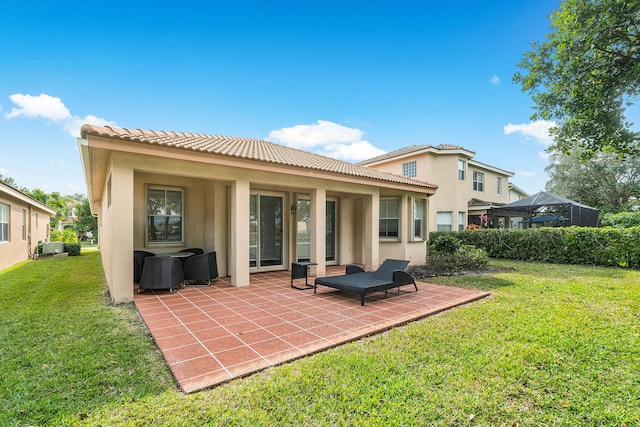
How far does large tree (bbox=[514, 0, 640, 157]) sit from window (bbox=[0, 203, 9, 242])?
20921 millimetres

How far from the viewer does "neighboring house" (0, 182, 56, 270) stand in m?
13.0

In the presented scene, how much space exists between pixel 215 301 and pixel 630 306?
8852 mm

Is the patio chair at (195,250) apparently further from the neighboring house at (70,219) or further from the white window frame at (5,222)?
the neighboring house at (70,219)

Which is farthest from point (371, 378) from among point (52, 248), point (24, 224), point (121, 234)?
point (52, 248)

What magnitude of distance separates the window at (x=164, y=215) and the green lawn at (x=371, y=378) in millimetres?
3418

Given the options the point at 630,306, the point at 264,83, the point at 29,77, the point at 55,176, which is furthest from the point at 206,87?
the point at 55,176

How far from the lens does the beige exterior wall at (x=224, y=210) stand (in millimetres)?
6477

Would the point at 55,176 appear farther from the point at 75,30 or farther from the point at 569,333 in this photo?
the point at 569,333

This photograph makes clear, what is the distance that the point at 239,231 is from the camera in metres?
7.98

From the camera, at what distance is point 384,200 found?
41.4 feet

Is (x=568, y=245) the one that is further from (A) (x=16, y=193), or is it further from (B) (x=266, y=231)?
(A) (x=16, y=193)

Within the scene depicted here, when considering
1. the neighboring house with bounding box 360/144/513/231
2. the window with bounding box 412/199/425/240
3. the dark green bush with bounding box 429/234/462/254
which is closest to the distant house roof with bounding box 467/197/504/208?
the neighboring house with bounding box 360/144/513/231

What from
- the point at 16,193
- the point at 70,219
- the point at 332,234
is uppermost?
the point at 16,193

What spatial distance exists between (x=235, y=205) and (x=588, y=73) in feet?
33.4
